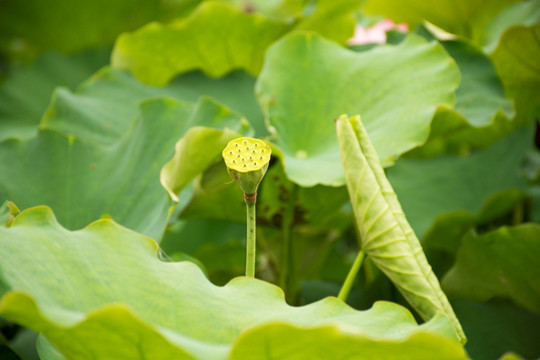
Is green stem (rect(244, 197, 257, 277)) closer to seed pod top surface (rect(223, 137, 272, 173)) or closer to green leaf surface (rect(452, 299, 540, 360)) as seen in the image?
seed pod top surface (rect(223, 137, 272, 173))

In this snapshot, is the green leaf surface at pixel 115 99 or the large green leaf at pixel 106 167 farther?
the green leaf surface at pixel 115 99

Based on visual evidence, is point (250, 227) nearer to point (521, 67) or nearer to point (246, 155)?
point (246, 155)

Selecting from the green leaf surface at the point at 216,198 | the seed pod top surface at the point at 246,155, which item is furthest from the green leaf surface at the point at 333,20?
the seed pod top surface at the point at 246,155

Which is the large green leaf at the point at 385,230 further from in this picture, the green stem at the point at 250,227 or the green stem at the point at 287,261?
the green stem at the point at 287,261

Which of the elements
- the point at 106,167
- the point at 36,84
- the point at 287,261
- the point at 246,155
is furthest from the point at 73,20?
the point at 246,155

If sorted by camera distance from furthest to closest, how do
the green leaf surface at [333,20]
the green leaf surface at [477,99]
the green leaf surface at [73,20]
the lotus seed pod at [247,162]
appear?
the green leaf surface at [73,20] → the green leaf surface at [333,20] → the green leaf surface at [477,99] → the lotus seed pod at [247,162]

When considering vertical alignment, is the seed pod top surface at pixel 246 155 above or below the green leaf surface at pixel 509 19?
above
